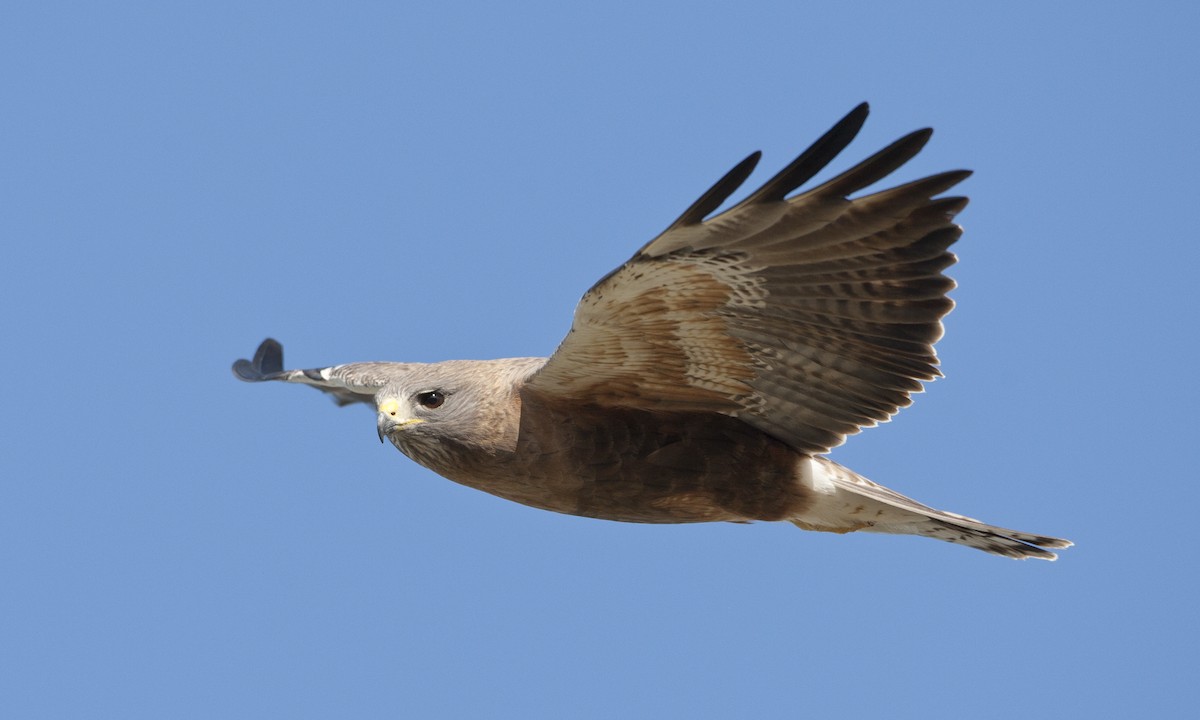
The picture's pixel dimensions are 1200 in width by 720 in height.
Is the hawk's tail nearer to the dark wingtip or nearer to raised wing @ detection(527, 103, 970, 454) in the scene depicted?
raised wing @ detection(527, 103, 970, 454)

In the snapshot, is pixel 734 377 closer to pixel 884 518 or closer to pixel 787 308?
pixel 787 308

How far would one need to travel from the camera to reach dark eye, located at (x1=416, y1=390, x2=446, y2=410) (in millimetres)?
7840

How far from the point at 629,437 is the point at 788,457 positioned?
819 millimetres

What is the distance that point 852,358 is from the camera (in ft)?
24.1

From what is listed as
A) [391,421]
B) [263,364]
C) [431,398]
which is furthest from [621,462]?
[263,364]

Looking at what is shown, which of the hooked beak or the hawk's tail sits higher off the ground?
the hooked beak

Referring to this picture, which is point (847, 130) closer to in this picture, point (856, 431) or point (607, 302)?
point (607, 302)

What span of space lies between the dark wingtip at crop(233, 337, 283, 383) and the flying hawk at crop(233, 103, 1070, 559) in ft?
8.09

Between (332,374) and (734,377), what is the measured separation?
2.87 m

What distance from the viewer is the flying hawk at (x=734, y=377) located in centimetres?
661

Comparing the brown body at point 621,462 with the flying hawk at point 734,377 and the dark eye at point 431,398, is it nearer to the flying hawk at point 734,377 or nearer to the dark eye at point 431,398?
the flying hawk at point 734,377

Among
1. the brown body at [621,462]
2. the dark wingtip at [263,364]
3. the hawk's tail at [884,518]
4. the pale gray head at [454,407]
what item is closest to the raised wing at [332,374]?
the dark wingtip at [263,364]

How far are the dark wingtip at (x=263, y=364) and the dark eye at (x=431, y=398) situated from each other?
117 inches

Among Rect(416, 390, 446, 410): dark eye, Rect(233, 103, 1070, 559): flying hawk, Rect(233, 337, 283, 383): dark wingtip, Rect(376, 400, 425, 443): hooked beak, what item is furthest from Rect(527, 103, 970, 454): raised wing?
Rect(233, 337, 283, 383): dark wingtip
